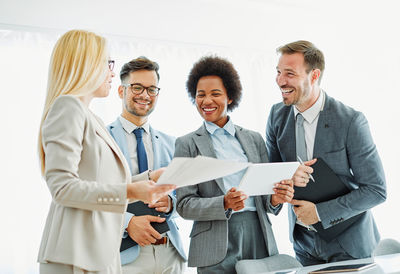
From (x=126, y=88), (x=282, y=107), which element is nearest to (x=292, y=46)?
(x=282, y=107)

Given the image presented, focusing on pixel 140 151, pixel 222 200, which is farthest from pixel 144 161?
pixel 222 200

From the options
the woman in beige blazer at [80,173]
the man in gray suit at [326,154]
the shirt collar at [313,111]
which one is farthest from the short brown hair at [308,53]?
the woman in beige blazer at [80,173]

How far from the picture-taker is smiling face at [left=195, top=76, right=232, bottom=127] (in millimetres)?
2533

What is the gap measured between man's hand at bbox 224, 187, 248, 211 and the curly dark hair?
88 centimetres

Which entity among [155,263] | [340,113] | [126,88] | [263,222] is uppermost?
[126,88]

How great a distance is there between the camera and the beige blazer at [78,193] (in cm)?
139

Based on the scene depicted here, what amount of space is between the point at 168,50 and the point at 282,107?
1.86 metres

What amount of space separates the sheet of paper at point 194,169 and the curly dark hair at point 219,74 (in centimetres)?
131

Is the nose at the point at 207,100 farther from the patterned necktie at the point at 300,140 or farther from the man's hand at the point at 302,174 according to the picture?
the man's hand at the point at 302,174

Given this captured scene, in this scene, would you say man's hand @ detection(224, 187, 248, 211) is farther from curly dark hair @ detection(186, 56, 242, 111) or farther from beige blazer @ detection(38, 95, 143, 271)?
curly dark hair @ detection(186, 56, 242, 111)

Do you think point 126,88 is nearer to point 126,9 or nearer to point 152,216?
point 152,216

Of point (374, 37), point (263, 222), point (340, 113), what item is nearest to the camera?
point (263, 222)

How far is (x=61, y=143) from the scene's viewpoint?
1.40 meters

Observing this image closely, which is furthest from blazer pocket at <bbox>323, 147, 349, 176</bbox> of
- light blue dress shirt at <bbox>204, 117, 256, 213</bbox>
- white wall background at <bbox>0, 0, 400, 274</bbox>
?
white wall background at <bbox>0, 0, 400, 274</bbox>
